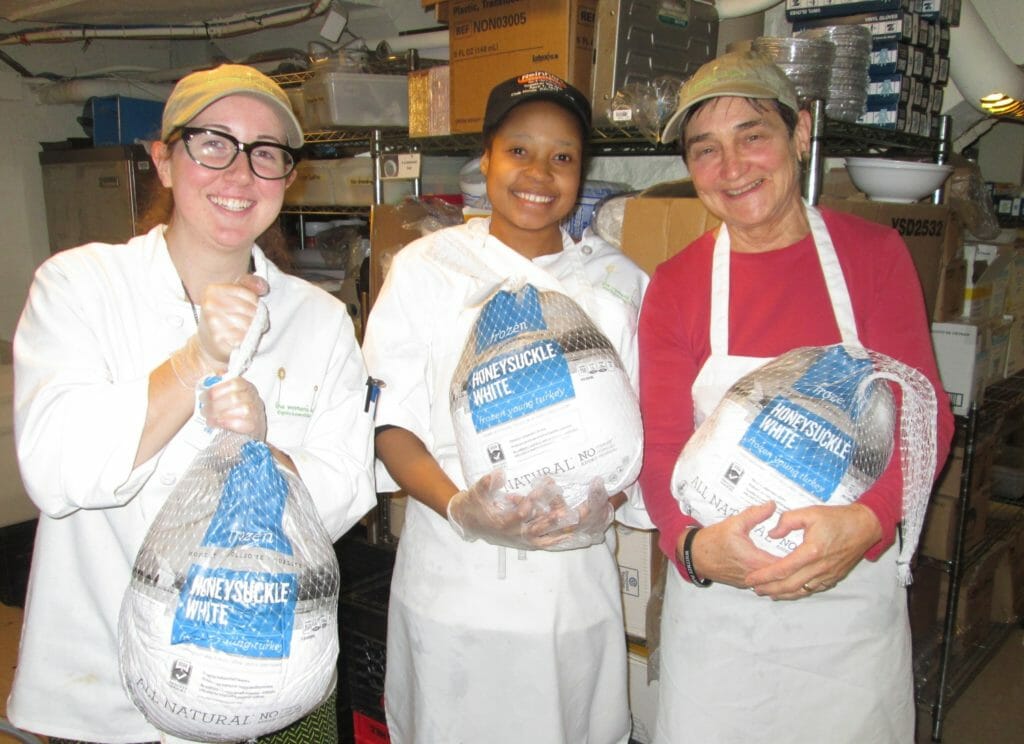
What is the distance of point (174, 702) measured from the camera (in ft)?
3.18

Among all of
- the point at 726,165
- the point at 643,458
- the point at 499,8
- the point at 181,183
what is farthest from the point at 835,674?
the point at 499,8

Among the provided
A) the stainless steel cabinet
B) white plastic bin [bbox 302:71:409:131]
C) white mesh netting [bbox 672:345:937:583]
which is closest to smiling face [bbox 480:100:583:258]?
white mesh netting [bbox 672:345:937:583]

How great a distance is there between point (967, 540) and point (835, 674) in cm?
175

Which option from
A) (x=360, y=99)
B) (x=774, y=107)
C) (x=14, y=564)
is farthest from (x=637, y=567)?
(x=14, y=564)

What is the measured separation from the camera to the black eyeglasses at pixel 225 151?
3.97 ft

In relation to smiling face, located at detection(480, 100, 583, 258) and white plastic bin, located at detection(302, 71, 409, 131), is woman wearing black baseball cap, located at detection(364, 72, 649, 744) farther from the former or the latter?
white plastic bin, located at detection(302, 71, 409, 131)

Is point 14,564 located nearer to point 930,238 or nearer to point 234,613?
point 234,613

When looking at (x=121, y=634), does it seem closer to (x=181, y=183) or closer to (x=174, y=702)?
(x=174, y=702)

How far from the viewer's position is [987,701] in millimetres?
3014

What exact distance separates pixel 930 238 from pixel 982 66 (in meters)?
1.01

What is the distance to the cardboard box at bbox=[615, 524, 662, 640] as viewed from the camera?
2359mm

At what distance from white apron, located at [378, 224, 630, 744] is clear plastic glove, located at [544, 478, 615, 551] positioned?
138 mm

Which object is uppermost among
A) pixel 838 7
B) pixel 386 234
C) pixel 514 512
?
pixel 838 7

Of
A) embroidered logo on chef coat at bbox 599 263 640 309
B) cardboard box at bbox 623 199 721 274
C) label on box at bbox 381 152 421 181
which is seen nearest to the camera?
embroidered logo on chef coat at bbox 599 263 640 309
